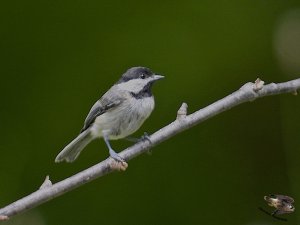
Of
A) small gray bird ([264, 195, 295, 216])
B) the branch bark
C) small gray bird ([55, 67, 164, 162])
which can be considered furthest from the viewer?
small gray bird ([55, 67, 164, 162])

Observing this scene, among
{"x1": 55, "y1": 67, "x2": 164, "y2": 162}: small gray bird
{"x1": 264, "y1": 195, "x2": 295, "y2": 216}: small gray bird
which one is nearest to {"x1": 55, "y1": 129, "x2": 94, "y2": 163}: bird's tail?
Result: {"x1": 55, "y1": 67, "x2": 164, "y2": 162}: small gray bird

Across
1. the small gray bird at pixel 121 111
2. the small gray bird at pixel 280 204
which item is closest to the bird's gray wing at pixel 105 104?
the small gray bird at pixel 121 111

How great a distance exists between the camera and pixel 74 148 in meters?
2.50

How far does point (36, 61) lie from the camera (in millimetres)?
2988

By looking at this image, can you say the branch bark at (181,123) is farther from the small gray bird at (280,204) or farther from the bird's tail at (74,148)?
the bird's tail at (74,148)

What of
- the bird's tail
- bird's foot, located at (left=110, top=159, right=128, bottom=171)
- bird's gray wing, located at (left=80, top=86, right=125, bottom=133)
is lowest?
the bird's tail

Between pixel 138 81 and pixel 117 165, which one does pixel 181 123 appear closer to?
pixel 117 165

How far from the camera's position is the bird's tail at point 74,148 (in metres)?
2.46

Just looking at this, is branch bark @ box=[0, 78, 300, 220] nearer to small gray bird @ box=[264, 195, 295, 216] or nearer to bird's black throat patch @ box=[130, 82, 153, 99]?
small gray bird @ box=[264, 195, 295, 216]

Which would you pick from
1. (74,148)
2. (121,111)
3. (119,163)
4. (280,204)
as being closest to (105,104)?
(121,111)

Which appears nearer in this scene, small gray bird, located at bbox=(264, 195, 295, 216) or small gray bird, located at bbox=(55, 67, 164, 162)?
small gray bird, located at bbox=(264, 195, 295, 216)

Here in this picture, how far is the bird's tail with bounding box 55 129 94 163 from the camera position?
2457 millimetres

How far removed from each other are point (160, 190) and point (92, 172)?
4.38 feet

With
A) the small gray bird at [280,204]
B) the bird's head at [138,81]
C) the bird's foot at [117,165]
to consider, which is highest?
the bird's head at [138,81]
